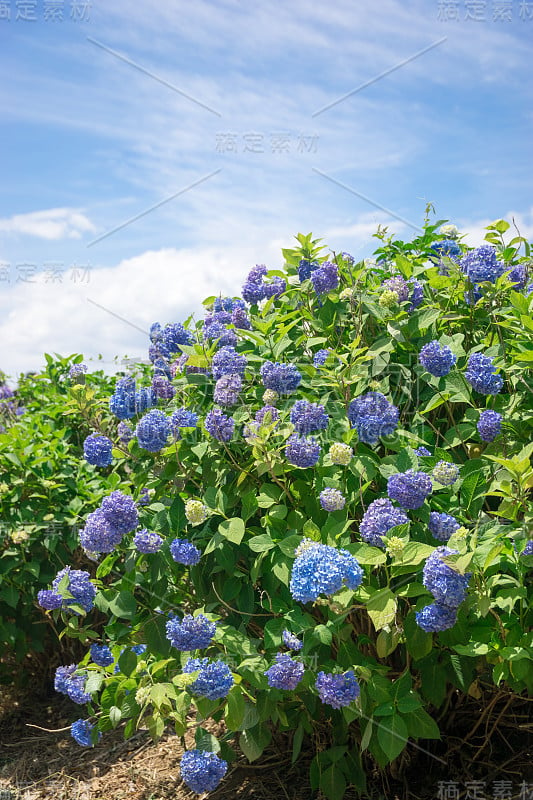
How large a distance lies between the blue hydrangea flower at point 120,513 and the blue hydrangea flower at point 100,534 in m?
0.02

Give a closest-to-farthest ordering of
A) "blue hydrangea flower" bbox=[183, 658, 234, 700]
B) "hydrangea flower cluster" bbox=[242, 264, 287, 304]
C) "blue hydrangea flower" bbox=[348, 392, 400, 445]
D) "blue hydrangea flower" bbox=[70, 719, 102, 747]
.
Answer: "blue hydrangea flower" bbox=[183, 658, 234, 700]
"blue hydrangea flower" bbox=[348, 392, 400, 445]
"blue hydrangea flower" bbox=[70, 719, 102, 747]
"hydrangea flower cluster" bbox=[242, 264, 287, 304]

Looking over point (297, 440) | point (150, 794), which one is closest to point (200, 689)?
point (297, 440)

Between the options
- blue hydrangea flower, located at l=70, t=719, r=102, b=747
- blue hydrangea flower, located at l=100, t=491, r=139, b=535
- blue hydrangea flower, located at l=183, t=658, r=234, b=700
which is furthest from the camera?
blue hydrangea flower, located at l=70, t=719, r=102, b=747

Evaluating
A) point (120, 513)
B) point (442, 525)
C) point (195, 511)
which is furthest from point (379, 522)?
point (120, 513)

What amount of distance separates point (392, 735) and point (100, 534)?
138cm

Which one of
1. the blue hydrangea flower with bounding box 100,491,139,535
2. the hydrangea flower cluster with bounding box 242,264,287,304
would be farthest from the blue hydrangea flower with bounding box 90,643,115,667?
the hydrangea flower cluster with bounding box 242,264,287,304

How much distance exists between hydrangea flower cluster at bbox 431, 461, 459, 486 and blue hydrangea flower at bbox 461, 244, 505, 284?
1.02 meters

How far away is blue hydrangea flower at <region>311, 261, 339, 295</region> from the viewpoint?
328cm

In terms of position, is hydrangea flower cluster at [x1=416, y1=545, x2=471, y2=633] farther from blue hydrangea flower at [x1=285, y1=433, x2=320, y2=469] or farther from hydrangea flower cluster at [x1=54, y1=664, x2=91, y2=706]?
hydrangea flower cluster at [x1=54, y1=664, x2=91, y2=706]

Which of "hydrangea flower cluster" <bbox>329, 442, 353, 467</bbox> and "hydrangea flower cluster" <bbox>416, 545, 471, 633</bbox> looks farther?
"hydrangea flower cluster" <bbox>329, 442, 353, 467</bbox>

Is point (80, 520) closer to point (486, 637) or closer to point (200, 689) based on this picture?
point (200, 689)

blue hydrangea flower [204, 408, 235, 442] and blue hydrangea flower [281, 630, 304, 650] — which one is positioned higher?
blue hydrangea flower [204, 408, 235, 442]

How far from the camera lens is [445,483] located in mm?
2635

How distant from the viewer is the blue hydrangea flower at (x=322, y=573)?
2.26 metres
